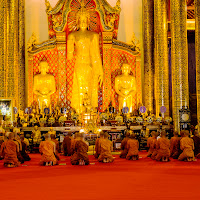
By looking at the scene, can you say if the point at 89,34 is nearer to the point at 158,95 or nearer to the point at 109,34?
the point at 109,34

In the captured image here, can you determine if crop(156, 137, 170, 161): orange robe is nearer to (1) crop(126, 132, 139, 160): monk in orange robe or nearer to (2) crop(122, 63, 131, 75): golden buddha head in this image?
(1) crop(126, 132, 139, 160): monk in orange robe

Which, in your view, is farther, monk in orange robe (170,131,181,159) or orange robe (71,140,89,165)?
monk in orange robe (170,131,181,159)

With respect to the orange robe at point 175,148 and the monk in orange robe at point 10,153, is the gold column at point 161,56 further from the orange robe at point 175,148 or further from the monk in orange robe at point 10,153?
the monk in orange robe at point 10,153

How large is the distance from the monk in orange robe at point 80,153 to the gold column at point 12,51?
6.94m

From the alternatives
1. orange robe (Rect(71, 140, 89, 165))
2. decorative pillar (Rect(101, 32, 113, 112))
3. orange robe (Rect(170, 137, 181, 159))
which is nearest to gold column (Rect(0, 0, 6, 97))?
decorative pillar (Rect(101, 32, 113, 112))

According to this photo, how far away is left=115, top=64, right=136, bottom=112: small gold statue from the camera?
55.1 ft

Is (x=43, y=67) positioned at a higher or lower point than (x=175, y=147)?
higher

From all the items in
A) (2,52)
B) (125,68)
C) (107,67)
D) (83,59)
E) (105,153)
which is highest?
(2,52)

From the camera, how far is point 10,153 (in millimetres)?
8727

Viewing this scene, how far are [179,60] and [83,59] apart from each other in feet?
15.2

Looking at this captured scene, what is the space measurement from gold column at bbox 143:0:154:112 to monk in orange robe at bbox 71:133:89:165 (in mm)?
8596

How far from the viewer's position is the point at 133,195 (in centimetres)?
521

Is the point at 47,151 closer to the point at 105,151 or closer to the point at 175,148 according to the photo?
the point at 105,151

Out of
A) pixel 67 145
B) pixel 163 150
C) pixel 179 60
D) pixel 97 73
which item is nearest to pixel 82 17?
pixel 97 73
